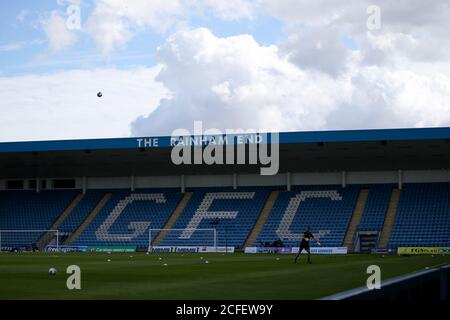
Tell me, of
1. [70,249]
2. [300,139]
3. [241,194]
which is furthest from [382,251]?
[70,249]

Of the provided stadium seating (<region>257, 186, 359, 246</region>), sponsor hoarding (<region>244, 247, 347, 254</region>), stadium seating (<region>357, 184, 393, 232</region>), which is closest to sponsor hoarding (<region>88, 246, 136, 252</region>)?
sponsor hoarding (<region>244, 247, 347, 254</region>)

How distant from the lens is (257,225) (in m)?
63.9

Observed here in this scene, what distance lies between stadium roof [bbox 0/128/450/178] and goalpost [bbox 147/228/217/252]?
6.46 m

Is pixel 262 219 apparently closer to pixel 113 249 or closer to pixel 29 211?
pixel 113 249

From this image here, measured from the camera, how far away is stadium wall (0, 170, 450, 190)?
66.3 m

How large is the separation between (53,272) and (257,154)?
3987 centimetres

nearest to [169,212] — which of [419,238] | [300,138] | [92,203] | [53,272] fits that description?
[92,203]

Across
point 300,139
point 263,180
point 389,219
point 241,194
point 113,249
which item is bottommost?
point 113,249

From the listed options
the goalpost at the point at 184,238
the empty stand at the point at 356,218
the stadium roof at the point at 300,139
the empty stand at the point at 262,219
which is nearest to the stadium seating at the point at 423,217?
the empty stand at the point at 356,218

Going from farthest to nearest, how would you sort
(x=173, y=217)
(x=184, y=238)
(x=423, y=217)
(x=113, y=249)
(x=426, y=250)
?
(x=173, y=217), (x=184, y=238), (x=113, y=249), (x=423, y=217), (x=426, y=250)

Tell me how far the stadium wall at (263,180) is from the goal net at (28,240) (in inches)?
318

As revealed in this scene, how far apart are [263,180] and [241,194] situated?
105 inches

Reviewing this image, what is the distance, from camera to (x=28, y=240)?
68.3 metres
